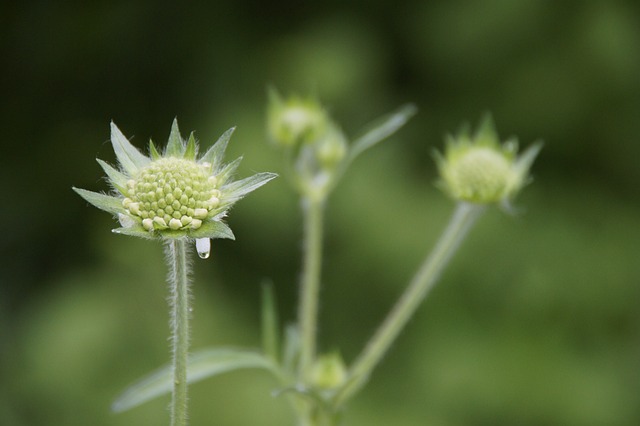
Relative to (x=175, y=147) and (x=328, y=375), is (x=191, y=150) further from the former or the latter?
(x=328, y=375)

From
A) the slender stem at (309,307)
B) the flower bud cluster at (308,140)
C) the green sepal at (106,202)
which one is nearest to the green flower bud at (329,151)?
the flower bud cluster at (308,140)

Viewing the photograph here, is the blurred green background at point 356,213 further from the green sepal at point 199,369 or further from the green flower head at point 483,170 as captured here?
the green sepal at point 199,369

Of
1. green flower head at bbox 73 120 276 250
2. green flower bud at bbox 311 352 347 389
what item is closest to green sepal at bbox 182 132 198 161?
green flower head at bbox 73 120 276 250

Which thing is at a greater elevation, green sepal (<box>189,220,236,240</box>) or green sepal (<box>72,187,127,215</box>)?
green sepal (<box>72,187,127,215</box>)

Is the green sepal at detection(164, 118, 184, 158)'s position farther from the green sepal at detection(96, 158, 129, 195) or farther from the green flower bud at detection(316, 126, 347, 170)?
the green flower bud at detection(316, 126, 347, 170)

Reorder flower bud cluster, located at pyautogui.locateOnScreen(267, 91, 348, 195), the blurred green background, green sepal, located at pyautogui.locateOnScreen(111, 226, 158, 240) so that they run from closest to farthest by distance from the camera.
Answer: green sepal, located at pyautogui.locateOnScreen(111, 226, 158, 240) → flower bud cluster, located at pyautogui.locateOnScreen(267, 91, 348, 195) → the blurred green background

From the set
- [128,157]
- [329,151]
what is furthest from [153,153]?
[329,151]
